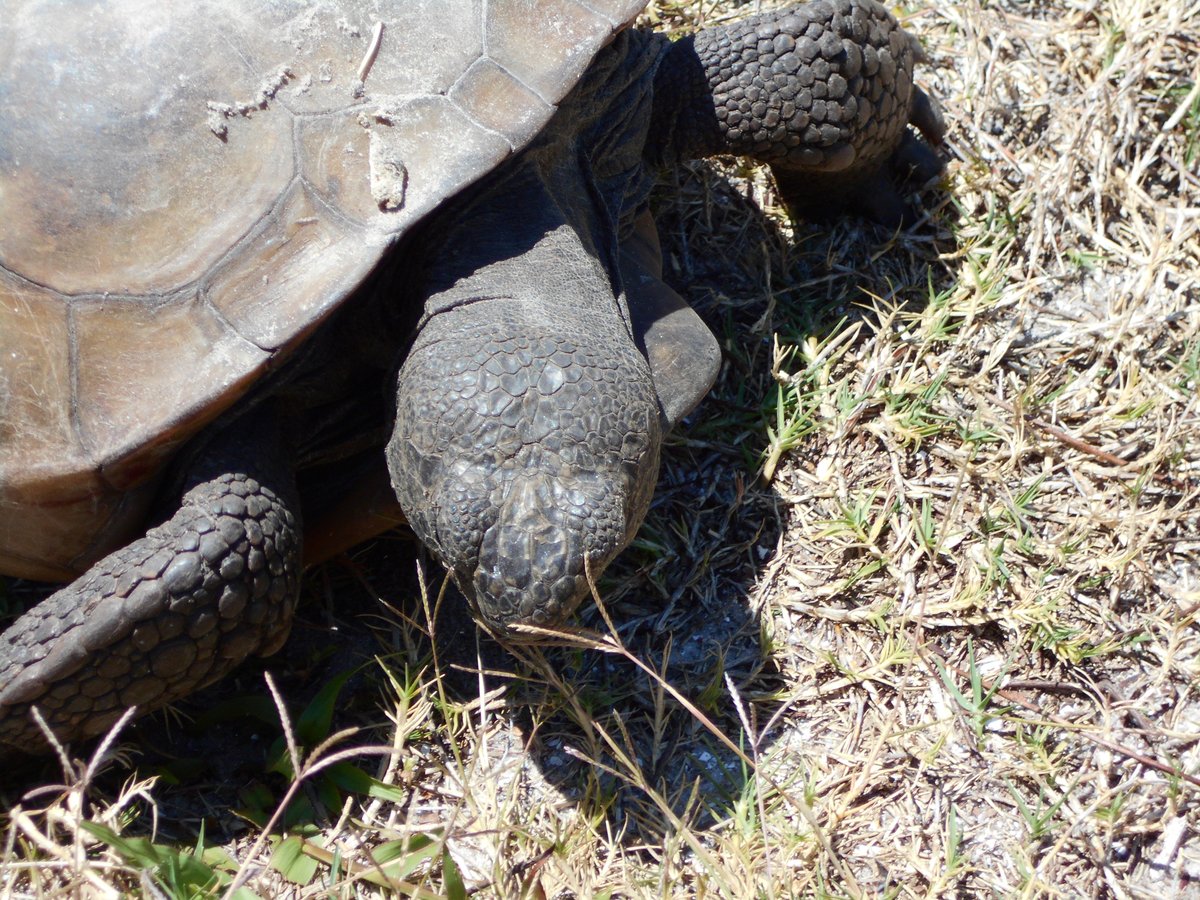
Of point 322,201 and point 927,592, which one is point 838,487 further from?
point 322,201

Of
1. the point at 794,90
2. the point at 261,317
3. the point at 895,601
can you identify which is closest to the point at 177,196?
the point at 261,317

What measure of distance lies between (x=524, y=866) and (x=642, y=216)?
1902mm

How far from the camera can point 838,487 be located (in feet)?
11.3

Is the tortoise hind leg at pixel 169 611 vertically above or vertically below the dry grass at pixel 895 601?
above

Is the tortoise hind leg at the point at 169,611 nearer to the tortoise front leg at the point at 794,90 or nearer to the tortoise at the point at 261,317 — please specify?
the tortoise at the point at 261,317

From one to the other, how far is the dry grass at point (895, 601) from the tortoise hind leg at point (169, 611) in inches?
10.3

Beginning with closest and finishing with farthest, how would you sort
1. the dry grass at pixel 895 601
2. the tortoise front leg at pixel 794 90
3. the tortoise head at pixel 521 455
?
the tortoise head at pixel 521 455 → the dry grass at pixel 895 601 → the tortoise front leg at pixel 794 90

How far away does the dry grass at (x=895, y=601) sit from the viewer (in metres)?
Answer: 2.77

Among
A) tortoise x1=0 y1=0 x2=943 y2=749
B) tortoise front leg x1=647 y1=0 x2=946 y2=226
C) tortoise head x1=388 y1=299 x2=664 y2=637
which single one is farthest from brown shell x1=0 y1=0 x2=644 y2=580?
tortoise front leg x1=647 y1=0 x2=946 y2=226

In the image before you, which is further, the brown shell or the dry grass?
the dry grass

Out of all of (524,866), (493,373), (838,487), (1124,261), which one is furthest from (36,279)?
(1124,261)

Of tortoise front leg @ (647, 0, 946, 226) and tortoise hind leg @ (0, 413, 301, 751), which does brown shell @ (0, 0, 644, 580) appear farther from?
tortoise front leg @ (647, 0, 946, 226)

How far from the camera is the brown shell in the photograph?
2607mm

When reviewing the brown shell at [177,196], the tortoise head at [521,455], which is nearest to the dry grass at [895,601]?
the tortoise head at [521,455]
